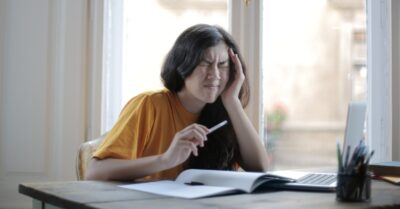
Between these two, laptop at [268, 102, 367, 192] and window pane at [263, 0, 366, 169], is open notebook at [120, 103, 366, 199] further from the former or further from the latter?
window pane at [263, 0, 366, 169]

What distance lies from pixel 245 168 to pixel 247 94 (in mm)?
288

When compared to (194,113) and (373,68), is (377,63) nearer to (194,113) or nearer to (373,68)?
(373,68)

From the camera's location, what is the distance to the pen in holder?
120cm

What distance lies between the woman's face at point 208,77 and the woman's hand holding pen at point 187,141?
1.18ft

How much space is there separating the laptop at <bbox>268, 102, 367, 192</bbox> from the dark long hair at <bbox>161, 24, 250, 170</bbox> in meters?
0.32

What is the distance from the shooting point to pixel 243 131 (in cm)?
197

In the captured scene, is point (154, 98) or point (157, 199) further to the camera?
point (154, 98)

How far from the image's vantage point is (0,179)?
2.67 metres

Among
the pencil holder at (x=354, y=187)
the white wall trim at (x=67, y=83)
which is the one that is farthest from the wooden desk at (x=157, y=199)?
the white wall trim at (x=67, y=83)

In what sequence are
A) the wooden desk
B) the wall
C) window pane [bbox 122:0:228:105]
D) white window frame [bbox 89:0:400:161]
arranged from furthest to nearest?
window pane [bbox 122:0:228:105] → white window frame [bbox 89:0:400:161] → the wall → the wooden desk

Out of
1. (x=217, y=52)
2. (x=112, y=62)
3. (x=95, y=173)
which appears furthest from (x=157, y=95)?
(x=112, y=62)

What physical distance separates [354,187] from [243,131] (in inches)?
30.8

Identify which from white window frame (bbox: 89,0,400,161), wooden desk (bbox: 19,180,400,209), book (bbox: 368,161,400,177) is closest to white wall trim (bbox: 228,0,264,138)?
white window frame (bbox: 89,0,400,161)

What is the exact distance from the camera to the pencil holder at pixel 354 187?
3.97ft
